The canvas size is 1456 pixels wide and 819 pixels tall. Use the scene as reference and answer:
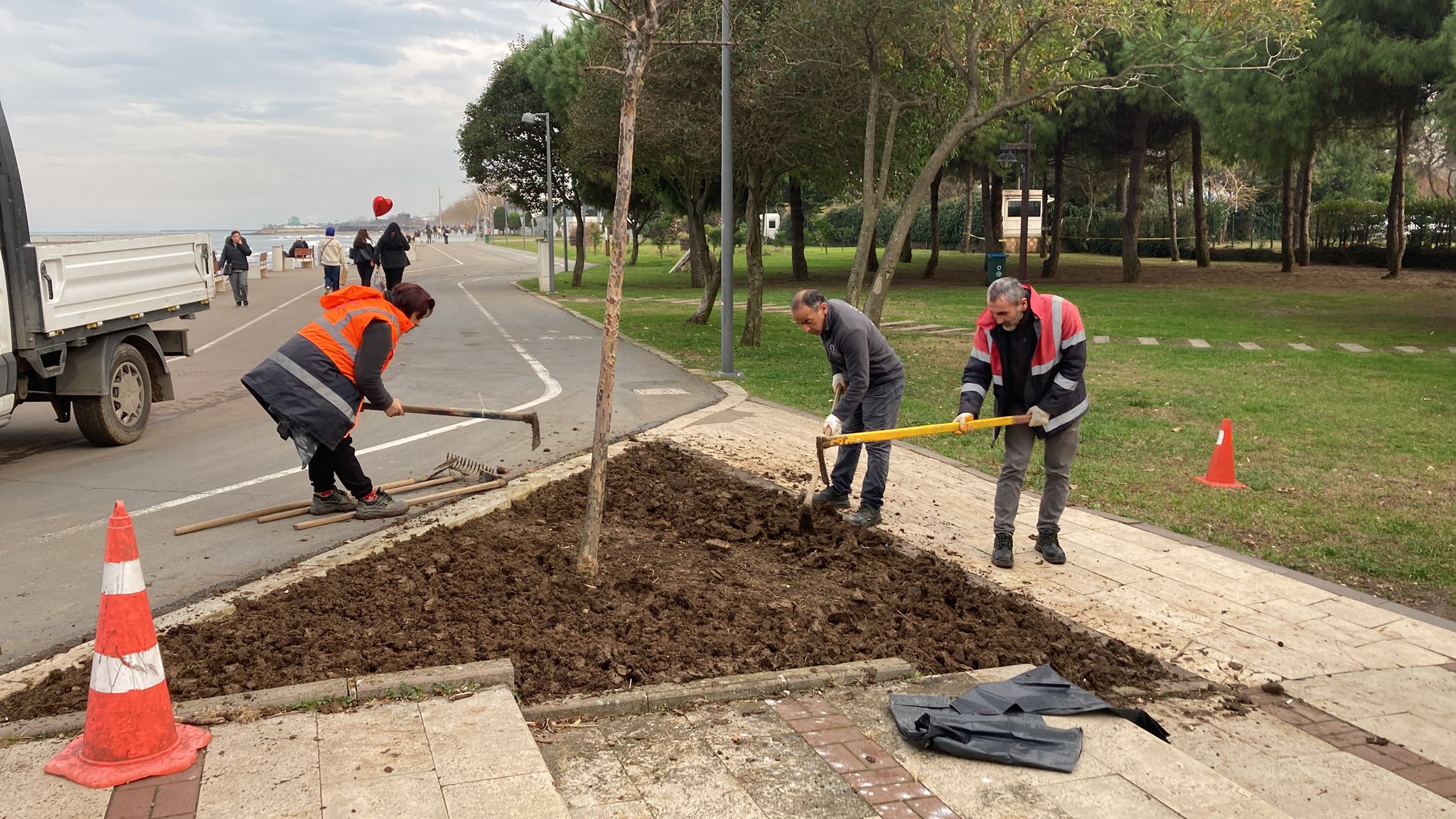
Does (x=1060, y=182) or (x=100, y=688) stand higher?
(x=1060, y=182)

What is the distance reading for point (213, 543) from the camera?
21.4 feet

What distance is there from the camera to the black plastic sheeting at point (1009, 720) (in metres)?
3.67

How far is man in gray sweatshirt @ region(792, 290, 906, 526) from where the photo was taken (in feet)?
23.0

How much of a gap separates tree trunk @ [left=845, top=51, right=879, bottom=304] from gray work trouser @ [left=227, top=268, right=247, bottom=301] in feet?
60.1

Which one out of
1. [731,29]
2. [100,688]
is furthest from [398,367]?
[100,688]

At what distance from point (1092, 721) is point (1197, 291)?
28763 mm

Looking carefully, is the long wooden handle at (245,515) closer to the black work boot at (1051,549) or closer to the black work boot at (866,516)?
the black work boot at (866,516)

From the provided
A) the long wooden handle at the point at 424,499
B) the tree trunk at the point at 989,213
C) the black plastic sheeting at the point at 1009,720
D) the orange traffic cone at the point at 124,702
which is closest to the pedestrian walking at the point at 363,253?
the long wooden handle at the point at 424,499

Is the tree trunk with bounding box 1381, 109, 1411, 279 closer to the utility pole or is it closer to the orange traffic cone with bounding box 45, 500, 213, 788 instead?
the utility pole

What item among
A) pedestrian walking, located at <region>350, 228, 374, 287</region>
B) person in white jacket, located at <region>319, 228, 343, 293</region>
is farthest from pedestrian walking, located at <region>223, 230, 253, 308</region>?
pedestrian walking, located at <region>350, 228, 374, 287</region>

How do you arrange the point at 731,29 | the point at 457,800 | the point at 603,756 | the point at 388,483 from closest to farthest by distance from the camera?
the point at 457,800 < the point at 603,756 < the point at 388,483 < the point at 731,29

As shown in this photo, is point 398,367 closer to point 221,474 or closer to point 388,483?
point 221,474

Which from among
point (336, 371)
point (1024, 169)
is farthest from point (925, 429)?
point (1024, 169)

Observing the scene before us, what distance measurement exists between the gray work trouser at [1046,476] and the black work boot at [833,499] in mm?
1284
